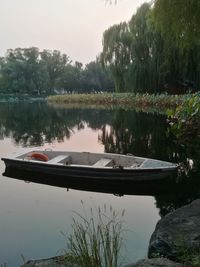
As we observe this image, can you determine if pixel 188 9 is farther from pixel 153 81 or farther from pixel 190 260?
pixel 153 81

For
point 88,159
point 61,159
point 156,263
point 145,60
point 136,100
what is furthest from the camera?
point 136,100

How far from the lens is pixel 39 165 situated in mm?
7242

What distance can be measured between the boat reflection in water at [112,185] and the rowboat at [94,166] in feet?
0.23

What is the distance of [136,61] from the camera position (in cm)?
2431

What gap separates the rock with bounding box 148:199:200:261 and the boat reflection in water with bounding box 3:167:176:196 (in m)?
2.26

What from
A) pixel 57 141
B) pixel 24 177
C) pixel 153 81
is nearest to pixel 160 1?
pixel 24 177

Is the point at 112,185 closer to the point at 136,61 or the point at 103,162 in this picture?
the point at 103,162

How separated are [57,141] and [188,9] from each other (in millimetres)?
8092

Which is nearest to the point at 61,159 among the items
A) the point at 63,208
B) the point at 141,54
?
the point at 63,208

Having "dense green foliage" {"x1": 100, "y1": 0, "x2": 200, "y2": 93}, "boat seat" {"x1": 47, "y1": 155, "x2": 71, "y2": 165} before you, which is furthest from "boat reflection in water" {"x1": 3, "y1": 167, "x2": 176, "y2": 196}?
"dense green foliage" {"x1": 100, "y1": 0, "x2": 200, "y2": 93}

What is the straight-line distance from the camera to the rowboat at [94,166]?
649cm

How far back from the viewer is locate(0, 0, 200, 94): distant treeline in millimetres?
6633

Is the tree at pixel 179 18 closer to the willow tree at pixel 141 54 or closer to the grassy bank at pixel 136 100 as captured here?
the grassy bank at pixel 136 100

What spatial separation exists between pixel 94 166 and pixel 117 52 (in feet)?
67.8
